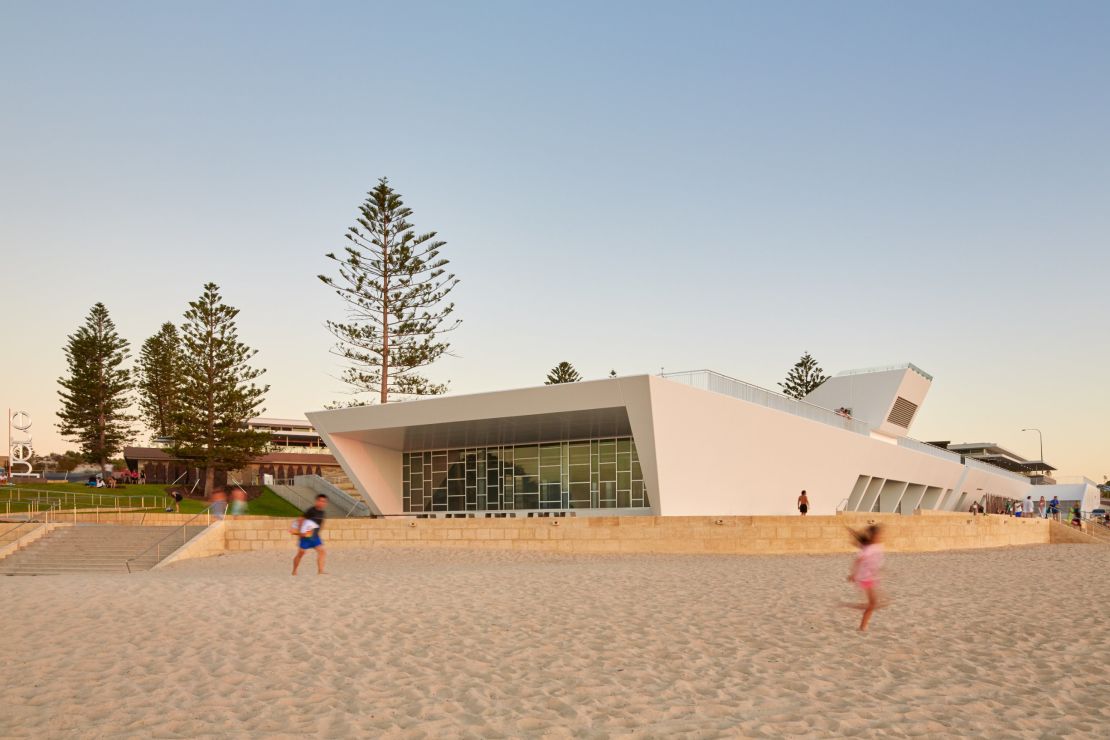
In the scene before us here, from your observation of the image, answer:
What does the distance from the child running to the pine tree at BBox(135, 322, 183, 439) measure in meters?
44.0

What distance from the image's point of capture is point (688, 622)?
9.68 m

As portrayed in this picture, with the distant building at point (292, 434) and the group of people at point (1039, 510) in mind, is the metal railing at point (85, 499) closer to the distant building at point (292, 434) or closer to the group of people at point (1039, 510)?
the distant building at point (292, 434)

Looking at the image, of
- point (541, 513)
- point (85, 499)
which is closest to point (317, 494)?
point (85, 499)

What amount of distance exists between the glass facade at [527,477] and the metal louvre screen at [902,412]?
1409cm

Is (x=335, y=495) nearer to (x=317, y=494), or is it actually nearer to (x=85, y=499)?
(x=317, y=494)

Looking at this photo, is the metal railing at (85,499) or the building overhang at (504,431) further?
the metal railing at (85,499)

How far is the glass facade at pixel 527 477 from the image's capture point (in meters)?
27.4

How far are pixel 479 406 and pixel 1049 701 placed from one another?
724 inches

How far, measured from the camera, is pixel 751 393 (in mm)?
24672

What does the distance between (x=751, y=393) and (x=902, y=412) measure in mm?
15290

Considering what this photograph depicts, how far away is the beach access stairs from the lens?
38562 millimetres

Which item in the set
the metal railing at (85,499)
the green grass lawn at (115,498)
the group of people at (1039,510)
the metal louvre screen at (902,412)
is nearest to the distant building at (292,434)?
the green grass lawn at (115,498)

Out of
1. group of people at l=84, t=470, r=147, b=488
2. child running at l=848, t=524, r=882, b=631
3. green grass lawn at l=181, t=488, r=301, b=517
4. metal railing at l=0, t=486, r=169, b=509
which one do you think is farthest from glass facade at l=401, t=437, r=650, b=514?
child running at l=848, t=524, r=882, b=631

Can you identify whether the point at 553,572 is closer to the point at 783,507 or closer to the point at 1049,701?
the point at 1049,701
